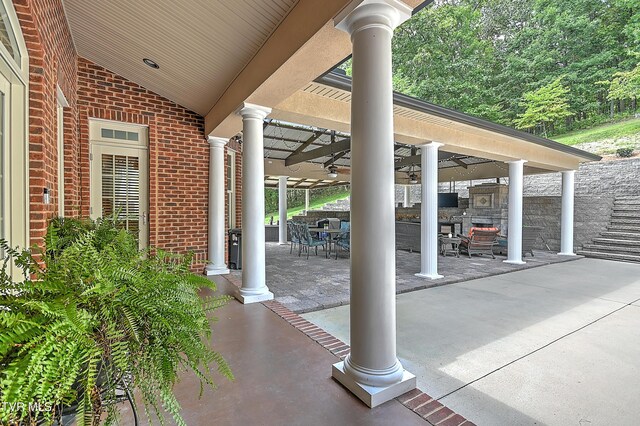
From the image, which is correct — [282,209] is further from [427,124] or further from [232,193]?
[427,124]

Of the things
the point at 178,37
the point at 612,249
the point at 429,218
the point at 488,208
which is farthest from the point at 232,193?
the point at 612,249

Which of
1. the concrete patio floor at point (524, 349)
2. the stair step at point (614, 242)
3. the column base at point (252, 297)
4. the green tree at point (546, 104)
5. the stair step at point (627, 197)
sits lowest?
the concrete patio floor at point (524, 349)

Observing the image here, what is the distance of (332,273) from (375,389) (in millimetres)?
4307

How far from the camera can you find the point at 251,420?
1835 millimetres

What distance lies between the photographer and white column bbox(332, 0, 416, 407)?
82.4 inches

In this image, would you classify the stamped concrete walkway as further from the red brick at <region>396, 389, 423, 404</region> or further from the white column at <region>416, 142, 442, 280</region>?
the white column at <region>416, 142, 442, 280</region>

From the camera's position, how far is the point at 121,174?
16.3 ft

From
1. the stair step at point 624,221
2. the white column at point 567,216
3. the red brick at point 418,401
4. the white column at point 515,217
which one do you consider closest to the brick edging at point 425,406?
the red brick at point 418,401

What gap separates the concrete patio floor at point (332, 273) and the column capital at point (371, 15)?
3.14 m

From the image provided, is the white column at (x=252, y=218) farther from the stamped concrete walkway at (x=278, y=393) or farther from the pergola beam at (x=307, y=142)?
the pergola beam at (x=307, y=142)

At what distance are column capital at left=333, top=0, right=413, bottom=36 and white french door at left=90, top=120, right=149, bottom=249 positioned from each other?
4233 mm

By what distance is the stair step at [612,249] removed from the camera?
8.51m

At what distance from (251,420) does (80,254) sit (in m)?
1.36

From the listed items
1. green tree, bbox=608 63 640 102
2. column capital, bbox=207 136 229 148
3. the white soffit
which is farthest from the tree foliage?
the white soffit
